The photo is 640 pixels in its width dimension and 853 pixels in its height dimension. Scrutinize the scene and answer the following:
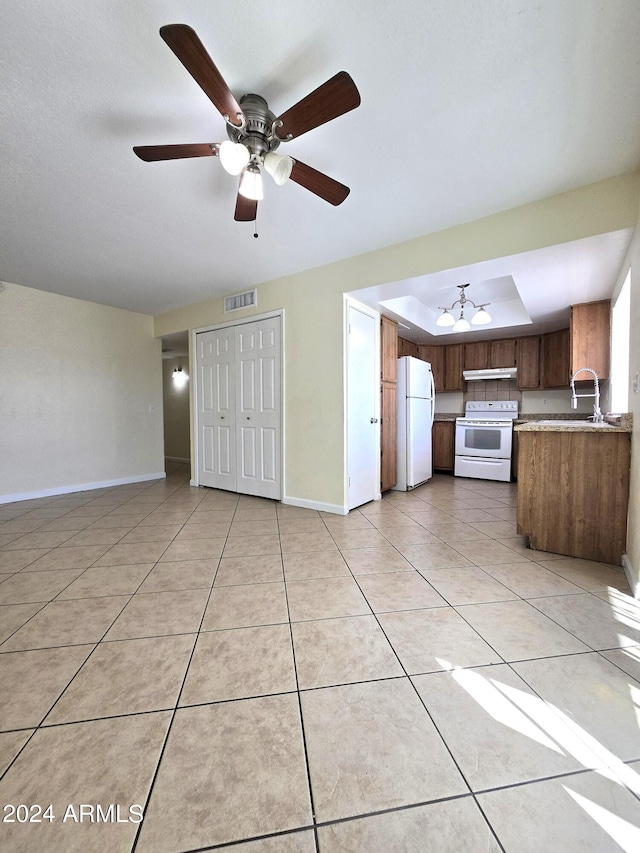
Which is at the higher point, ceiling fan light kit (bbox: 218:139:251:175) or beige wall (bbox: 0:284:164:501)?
ceiling fan light kit (bbox: 218:139:251:175)

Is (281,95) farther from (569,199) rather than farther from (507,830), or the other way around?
(507,830)

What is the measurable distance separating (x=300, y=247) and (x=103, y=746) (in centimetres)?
325

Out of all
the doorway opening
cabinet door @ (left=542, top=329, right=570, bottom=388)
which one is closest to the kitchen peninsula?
cabinet door @ (left=542, top=329, right=570, bottom=388)

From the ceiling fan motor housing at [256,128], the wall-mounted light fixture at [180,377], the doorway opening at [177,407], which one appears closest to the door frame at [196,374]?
the ceiling fan motor housing at [256,128]

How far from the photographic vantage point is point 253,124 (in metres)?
1.58

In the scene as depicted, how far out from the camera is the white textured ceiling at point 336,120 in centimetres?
125

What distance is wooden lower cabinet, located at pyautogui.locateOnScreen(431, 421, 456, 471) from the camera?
5578 millimetres

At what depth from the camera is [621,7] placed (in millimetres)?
1188

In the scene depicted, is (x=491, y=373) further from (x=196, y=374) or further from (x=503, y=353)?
(x=196, y=374)

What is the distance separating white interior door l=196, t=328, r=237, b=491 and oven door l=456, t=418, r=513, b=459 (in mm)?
3477

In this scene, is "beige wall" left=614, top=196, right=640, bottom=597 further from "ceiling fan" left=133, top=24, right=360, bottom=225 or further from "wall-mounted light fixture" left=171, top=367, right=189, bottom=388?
"wall-mounted light fixture" left=171, top=367, right=189, bottom=388

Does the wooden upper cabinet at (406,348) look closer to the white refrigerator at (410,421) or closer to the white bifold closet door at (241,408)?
the white refrigerator at (410,421)

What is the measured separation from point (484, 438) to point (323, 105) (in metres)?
4.73

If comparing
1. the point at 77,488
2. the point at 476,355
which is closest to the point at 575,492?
the point at 476,355
